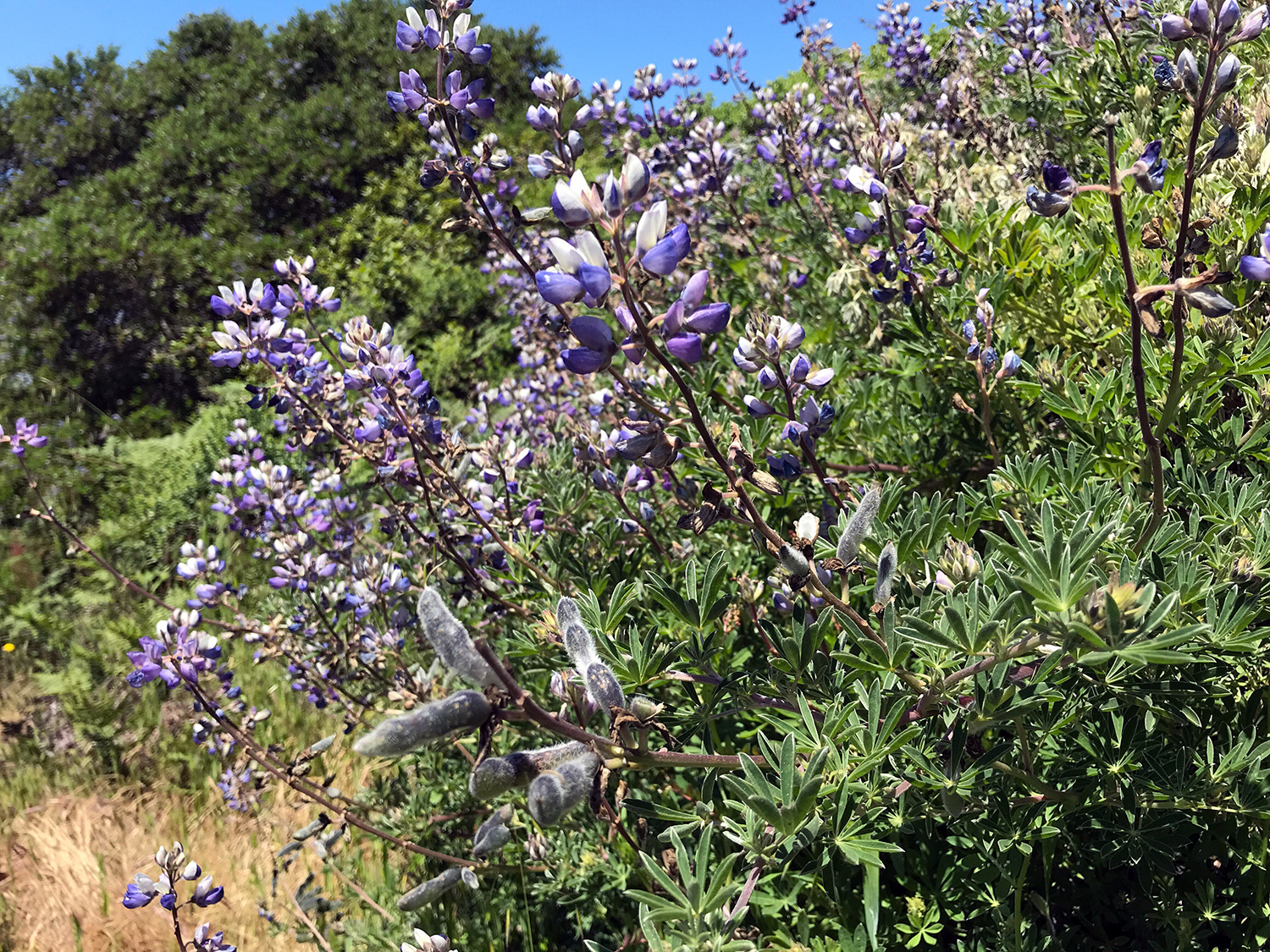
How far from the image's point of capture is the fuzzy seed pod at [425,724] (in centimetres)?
74

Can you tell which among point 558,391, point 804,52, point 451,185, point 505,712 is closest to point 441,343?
point 558,391

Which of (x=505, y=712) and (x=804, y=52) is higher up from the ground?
(x=804, y=52)

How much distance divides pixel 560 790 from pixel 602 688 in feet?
0.50

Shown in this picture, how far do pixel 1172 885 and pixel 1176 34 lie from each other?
4.86 ft

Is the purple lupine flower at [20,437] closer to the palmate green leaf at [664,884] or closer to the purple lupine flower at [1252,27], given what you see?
the palmate green leaf at [664,884]

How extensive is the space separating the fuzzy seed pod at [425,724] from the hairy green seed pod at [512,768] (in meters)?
0.05

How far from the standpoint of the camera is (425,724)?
77 cm

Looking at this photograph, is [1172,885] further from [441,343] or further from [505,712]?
[441,343]

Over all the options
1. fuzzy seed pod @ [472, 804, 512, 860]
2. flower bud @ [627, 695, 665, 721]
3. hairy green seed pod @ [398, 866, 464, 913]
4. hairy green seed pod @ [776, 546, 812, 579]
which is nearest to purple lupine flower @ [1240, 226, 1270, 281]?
hairy green seed pod @ [776, 546, 812, 579]

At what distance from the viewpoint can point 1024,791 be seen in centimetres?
142

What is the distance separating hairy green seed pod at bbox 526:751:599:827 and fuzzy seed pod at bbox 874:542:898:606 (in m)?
0.59

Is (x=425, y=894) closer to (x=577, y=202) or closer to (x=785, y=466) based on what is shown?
(x=785, y=466)

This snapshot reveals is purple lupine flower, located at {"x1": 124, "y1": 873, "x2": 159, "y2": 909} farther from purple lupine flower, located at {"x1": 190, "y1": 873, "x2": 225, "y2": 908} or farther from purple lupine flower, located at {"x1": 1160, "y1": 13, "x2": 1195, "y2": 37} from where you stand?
purple lupine flower, located at {"x1": 1160, "y1": 13, "x2": 1195, "y2": 37}

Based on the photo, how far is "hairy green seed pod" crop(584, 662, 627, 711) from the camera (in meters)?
0.93
